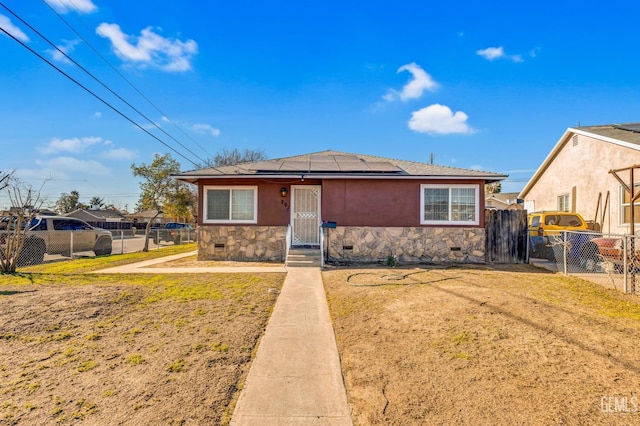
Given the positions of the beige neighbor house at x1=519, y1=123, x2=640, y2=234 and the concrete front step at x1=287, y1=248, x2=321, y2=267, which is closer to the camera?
the concrete front step at x1=287, y1=248, x2=321, y2=267

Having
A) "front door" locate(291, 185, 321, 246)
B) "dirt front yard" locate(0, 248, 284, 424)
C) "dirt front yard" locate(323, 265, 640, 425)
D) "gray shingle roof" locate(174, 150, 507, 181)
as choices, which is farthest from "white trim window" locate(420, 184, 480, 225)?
"dirt front yard" locate(0, 248, 284, 424)

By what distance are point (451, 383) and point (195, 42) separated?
1292 cm

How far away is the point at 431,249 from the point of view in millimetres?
11305

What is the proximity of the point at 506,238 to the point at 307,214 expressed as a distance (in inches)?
292

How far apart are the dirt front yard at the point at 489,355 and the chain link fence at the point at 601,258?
650mm

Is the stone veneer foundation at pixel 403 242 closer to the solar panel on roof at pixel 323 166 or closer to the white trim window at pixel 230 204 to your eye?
the solar panel on roof at pixel 323 166

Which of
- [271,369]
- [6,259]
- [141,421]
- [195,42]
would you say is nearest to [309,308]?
[271,369]

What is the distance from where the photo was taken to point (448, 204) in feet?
37.6

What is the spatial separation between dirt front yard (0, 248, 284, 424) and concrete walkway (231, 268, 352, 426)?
0.17m

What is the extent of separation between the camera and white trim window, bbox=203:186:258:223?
11.8m

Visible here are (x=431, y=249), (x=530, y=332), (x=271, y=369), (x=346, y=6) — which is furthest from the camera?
(x=431, y=249)

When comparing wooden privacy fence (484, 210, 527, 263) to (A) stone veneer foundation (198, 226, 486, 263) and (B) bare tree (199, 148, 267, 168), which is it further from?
(B) bare tree (199, 148, 267, 168)

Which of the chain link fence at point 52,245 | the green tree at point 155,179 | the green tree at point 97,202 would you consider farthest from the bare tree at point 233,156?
the green tree at point 97,202

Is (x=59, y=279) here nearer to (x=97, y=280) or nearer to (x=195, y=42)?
(x=97, y=280)
